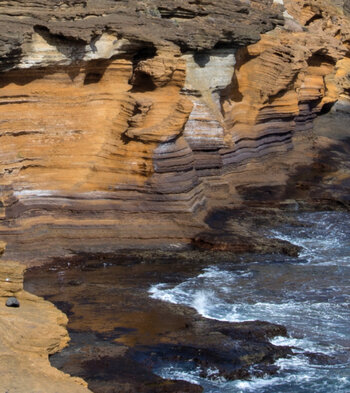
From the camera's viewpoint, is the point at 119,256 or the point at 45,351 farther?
the point at 119,256

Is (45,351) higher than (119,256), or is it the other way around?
(45,351)

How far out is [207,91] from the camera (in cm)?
2634

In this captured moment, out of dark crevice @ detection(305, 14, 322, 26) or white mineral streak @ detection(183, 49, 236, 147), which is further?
dark crevice @ detection(305, 14, 322, 26)

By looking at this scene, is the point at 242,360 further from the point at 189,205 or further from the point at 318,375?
the point at 189,205

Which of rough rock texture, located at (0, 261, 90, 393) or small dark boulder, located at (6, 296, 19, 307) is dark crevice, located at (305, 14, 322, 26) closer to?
rough rock texture, located at (0, 261, 90, 393)

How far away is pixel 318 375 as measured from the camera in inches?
554

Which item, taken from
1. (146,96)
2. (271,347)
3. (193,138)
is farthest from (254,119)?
(271,347)

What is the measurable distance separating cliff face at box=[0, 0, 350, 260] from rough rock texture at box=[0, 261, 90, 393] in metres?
4.17

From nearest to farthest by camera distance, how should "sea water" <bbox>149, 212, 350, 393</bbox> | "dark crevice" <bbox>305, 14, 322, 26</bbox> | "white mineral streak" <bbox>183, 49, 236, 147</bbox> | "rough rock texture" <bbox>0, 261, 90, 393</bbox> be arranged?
1. "rough rock texture" <bbox>0, 261, 90, 393</bbox>
2. "sea water" <bbox>149, 212, 350, 393</bbox>
3. "white mineral streak" <bbox>183, 49, 236, 147</bbox>
4. "dark crevice" <bbox>305, 14, 322, 26</bbox>

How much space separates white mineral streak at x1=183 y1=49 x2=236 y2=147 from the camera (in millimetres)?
25281

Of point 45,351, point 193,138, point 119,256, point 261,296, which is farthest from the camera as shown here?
point 193,138

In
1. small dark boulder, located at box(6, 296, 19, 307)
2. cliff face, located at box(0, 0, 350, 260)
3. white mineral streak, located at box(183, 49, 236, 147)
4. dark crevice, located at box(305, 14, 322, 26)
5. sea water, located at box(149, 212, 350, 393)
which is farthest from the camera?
dark crevice, located at box(305, 14, 322, 26)

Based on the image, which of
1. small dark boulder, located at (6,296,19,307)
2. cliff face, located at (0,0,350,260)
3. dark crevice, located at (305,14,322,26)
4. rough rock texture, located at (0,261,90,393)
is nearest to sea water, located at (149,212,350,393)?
rough rock texture, located at (0,261,90,393)

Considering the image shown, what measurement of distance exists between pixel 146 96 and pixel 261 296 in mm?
7072
